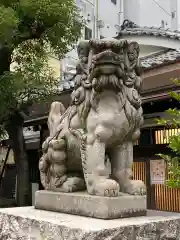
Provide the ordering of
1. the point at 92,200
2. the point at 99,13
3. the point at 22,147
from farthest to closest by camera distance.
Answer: the point at 99,13, the point at 22,147, the point at 92,200

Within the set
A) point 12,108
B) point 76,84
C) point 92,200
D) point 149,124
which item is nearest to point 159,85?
point 149,124

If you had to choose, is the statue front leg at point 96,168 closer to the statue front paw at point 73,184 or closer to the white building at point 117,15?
the statue front paw at point 73,184

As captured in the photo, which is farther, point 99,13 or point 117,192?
point 99,13

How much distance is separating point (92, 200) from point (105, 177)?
0.22 meters

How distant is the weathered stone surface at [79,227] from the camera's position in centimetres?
247

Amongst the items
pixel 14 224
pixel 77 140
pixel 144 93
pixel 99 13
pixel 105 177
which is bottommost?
pixel 14 224

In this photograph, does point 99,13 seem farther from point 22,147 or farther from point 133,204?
point 133,204

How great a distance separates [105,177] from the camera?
9.69 feet

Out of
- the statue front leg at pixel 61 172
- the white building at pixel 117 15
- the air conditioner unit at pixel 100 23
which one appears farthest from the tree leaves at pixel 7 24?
the air conditioner unit at pixel 100 23

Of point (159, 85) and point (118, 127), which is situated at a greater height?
point (159, 85)

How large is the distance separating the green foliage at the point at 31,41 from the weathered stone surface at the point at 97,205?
171 inches

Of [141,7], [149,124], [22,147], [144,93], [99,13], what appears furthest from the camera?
[141,7]

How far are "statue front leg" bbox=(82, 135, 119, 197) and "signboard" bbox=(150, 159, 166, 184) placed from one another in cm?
477

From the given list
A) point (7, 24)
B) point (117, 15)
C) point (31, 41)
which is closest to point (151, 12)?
point (117, 15)
